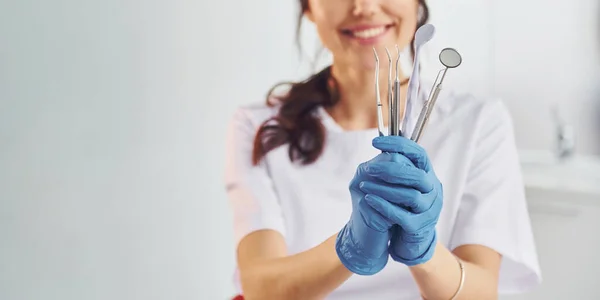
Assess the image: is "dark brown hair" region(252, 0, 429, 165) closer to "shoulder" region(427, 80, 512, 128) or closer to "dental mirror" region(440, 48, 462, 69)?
"shoulder" region(427, 80, 512, 128)

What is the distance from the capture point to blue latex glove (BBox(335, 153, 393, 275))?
63 centimetres

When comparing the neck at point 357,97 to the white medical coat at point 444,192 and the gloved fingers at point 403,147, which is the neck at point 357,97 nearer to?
the white medical coat at point 444,192

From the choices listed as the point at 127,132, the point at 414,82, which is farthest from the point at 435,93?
the point at 127,132

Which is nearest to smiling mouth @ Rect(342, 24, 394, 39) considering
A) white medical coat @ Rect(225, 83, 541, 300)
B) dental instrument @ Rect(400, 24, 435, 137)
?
white medical coat @ Rect(225, 83, 541, 300)

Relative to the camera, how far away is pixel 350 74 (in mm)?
959

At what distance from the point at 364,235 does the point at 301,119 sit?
352mm

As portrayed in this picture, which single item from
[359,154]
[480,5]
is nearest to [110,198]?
[359,154]

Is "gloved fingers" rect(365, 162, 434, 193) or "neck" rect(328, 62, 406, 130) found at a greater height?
"neck" rect(328, 62, 406, 130)

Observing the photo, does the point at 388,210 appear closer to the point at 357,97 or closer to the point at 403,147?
the point at 403,147

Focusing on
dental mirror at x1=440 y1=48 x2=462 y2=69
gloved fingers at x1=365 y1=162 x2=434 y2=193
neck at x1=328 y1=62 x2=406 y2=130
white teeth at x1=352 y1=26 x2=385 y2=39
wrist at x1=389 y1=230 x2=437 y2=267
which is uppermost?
white teeth at x1=352 y1=26 x2=385 y2=39

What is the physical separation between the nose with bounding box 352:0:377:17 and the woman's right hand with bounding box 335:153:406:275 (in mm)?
300

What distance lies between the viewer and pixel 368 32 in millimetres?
893

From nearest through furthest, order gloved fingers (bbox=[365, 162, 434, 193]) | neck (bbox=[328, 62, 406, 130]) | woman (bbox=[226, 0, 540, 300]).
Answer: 1. gloved fingers (bbox=[365, 162, 434, 193])
2. woman (bbox=[226, 0, 540, 300])
3. neck (bbox=[328, 62, 406, 130])

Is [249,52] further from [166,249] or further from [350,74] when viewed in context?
[166,249]
